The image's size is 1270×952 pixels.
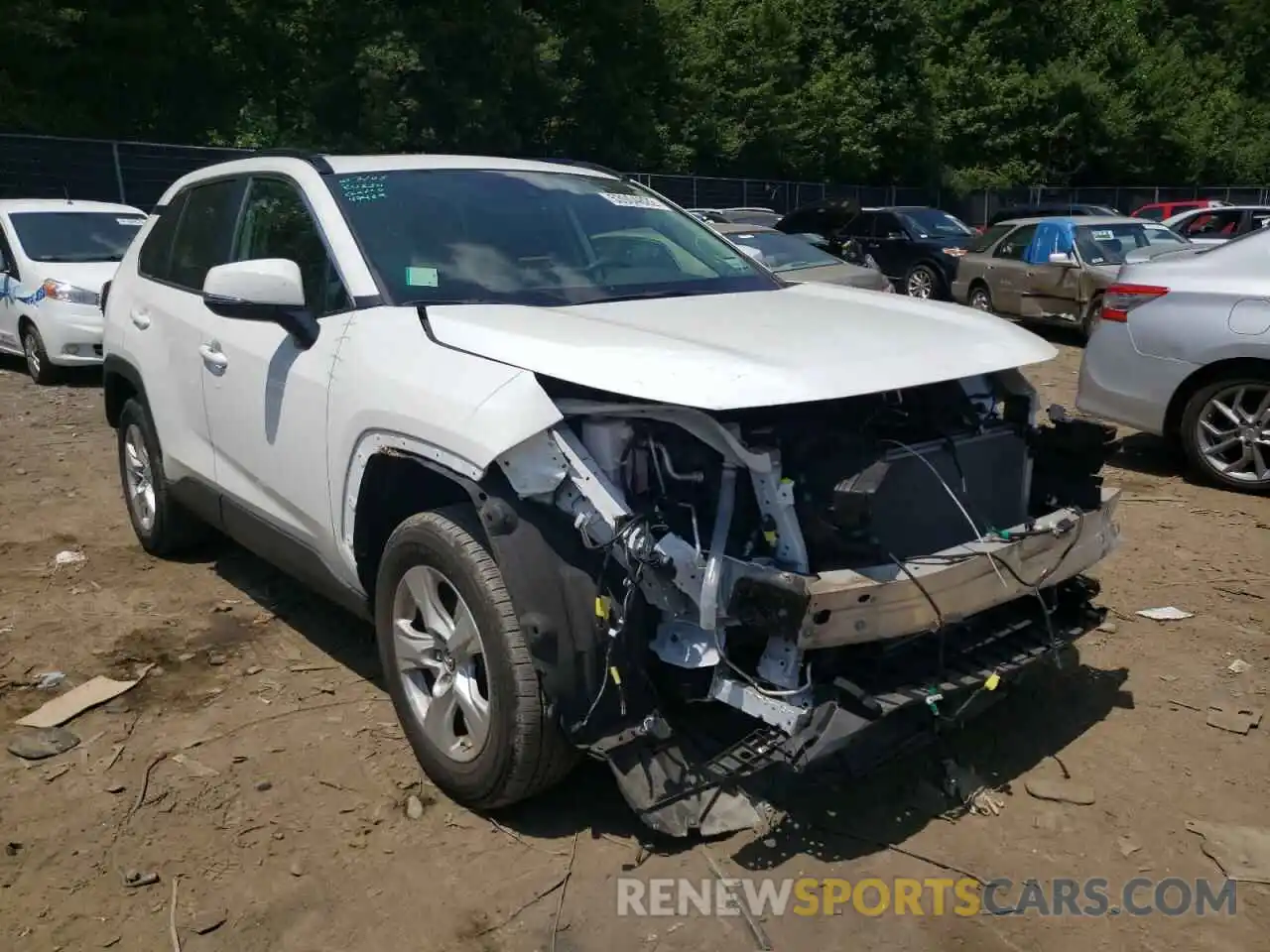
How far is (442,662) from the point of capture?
10.7 ft

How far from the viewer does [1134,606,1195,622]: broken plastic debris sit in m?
4.64

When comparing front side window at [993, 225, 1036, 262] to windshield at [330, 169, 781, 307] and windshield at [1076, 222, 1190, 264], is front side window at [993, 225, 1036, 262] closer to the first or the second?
windshield at [1076, 222, 1190, 264]

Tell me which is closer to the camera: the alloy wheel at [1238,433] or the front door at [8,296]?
the alloy wheel at [1238,433]

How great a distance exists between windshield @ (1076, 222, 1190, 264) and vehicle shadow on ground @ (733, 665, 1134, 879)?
9.93 metres

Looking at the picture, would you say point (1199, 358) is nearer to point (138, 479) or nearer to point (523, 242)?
point (523, 242)

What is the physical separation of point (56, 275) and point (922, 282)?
41.4 feet

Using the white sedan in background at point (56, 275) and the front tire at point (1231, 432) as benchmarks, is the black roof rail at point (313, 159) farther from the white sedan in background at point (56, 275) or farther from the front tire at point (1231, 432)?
the white sedan in background at point (56, 275)

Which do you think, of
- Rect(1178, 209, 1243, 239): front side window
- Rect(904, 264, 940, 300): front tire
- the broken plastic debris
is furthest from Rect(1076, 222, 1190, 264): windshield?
the broken plastic debris

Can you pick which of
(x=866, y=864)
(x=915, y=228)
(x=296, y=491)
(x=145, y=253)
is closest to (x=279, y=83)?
(x=915, y=228)

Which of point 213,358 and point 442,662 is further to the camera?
point 213,358

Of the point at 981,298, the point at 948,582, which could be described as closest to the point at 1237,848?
the point at 948,582

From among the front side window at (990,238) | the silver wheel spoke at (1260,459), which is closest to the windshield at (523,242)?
the silver wheel spoke at (1260,459)

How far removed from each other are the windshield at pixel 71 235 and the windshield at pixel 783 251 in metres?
6.20

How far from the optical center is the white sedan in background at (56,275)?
10258 mm
